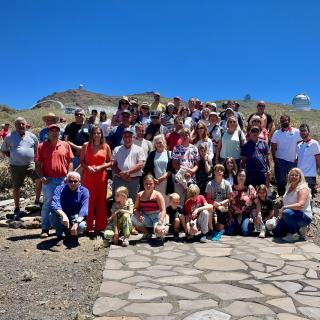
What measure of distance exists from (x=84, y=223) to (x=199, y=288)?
8.46 ft

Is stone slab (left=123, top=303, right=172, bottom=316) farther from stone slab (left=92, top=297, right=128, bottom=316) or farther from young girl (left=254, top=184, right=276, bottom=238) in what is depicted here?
young girl (left=254, top=184, right=276, bottom=238)

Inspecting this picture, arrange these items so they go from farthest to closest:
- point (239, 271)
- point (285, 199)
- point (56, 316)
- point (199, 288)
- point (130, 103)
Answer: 1. point (130, 103)
2. point (285, 199)
3. point (239, 271)
4. point (199, 288)
5. point (56, 316)

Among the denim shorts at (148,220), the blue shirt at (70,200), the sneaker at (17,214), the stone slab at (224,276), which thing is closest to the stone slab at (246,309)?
the stone slab at (224,276)

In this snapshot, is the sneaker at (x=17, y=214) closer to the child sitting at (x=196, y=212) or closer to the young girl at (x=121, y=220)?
the young girl at (x=121, y=220)

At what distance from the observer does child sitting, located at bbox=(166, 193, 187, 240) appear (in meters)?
7.37

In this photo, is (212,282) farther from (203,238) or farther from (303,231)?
(303,231)

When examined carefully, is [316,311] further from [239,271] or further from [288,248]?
[288,248]

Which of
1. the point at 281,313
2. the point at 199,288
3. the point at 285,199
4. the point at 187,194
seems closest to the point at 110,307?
the point at 199,288

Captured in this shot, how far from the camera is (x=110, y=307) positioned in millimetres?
4586

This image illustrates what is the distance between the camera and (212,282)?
534 cm

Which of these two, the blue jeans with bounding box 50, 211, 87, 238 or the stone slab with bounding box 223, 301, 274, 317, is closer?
the stone slab with bounding box 223, 301, 274, 317

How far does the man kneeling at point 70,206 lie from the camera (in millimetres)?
7031

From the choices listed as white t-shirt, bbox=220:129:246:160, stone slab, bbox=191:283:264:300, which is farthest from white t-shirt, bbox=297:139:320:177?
stone slab, bbox=191:283:264:300

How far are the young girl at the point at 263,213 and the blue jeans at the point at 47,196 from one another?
11.2 feet
